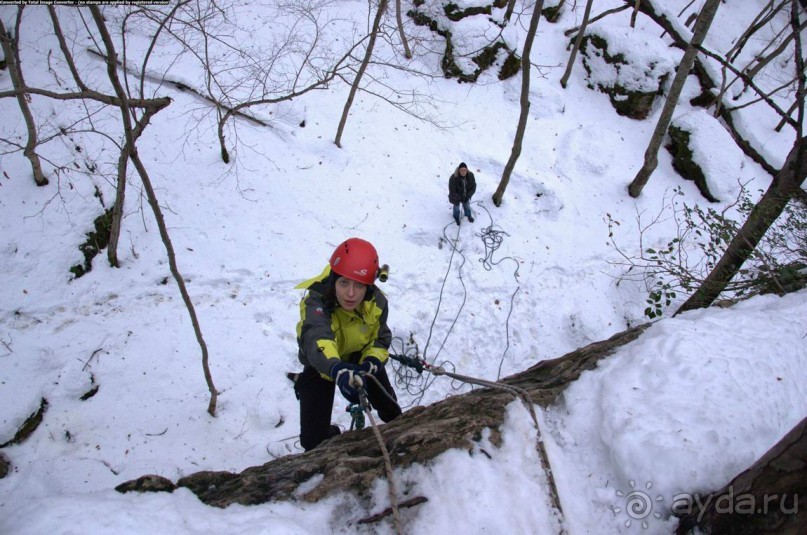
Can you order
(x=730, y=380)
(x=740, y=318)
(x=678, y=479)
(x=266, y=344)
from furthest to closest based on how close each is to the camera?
(x=266, y=344) < (x=740, y=318) < (x=730, y=380) < (x=678, y=479)

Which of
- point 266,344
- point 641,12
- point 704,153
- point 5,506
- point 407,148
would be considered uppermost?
point 641,12

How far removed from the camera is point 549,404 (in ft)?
8.51

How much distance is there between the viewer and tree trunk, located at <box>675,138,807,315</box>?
4.27m

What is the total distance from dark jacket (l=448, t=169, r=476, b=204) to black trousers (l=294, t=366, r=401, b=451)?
16.3 feet

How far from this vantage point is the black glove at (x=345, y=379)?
2.71 meters

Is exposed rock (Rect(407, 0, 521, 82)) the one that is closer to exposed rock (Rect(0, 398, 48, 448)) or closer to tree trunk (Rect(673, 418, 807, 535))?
exposed rock (Rect(0, 398, 48, 448))

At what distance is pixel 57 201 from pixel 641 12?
15801mm

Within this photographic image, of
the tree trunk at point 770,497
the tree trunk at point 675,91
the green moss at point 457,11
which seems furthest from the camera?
the green moss at point 457,11

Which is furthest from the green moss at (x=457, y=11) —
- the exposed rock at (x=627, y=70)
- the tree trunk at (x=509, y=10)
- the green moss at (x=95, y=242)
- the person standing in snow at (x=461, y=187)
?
the green moss at (x=95, y=242)

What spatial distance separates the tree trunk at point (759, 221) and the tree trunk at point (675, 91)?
4254 millimetres

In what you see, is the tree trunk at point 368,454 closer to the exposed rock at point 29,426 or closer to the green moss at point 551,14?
the exposed rock at point 29,426

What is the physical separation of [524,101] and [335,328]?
240 inches

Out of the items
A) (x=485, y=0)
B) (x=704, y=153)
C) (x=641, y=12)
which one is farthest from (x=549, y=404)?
(x=641, y=12)

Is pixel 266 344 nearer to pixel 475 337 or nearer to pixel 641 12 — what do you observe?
pixel 475 337
